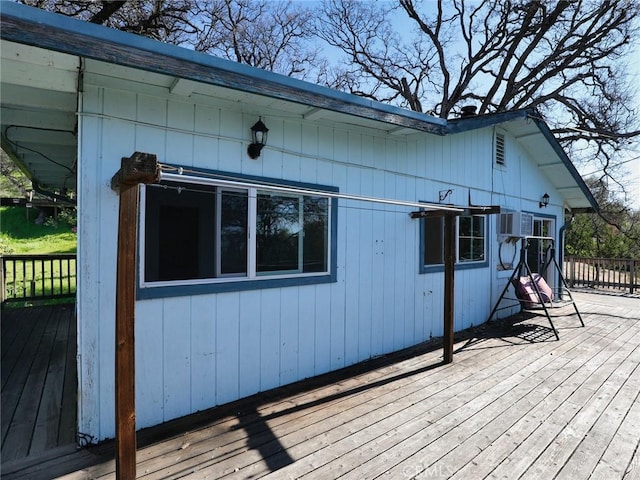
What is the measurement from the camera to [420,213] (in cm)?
438

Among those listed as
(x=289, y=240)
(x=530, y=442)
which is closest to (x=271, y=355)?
(x=289, y=240)

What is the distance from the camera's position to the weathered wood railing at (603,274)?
939 cm

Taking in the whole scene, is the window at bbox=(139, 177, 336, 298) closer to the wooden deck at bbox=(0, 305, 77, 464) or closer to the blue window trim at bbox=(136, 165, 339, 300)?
the blue window trim at bbox=(136, 165, 339, 300)

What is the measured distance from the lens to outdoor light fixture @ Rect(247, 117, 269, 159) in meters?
3.09

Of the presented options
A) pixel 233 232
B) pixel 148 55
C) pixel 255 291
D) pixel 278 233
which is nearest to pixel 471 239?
pixel 278 233

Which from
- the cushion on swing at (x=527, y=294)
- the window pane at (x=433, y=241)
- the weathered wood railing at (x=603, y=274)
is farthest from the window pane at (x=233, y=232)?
the weathered wood railing at (x=603, y=274)

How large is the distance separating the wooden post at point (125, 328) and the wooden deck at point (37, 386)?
0.98 m

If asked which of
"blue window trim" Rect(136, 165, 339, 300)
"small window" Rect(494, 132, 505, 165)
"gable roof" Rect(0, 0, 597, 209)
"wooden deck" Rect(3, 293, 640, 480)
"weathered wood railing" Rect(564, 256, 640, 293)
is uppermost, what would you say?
"small window" Rect(494, 132, 505, 165)

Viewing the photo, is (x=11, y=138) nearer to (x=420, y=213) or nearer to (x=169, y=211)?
(x=169, y=211)

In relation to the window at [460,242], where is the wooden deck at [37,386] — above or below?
below

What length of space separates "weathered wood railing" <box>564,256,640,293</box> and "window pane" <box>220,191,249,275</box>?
10.2m

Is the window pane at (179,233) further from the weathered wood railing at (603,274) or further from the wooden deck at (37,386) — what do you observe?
the weathered wood railing at (603,274)

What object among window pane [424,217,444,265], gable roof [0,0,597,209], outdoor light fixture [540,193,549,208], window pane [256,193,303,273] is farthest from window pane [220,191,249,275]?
outdoor light fixture [540,193,549,208]

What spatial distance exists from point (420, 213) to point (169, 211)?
2.80 m
